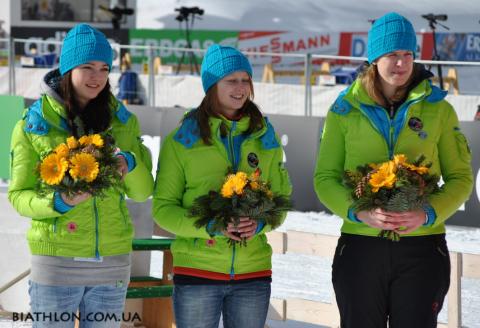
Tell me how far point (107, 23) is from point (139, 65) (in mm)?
4509

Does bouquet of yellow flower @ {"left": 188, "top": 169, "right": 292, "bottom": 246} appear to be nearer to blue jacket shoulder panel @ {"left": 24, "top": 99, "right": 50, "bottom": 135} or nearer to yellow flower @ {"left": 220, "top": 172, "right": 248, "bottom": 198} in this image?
yellow flower @ {"left": 220, "top": 172, "right": 248, "bottom": 198}

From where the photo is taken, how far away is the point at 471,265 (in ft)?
16.0

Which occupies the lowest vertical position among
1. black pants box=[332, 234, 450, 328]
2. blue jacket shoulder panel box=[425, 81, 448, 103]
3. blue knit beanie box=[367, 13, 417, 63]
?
black pants box=[332, 234, 450, 328]

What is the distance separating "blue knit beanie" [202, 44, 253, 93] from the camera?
3588mm

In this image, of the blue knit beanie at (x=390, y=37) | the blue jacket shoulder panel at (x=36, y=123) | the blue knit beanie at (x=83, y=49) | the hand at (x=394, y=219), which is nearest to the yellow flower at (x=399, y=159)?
the hand at (x=394, y=219)

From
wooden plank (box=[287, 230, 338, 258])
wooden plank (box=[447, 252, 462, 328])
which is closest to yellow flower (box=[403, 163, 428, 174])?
wooden plank (box=[447, 252, 462, 328])

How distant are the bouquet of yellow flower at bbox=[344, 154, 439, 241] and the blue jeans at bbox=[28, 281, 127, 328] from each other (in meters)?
1.05

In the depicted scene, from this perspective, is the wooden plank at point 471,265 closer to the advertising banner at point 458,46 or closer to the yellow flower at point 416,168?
the yellow flower at point 416,168

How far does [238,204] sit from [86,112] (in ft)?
2.49

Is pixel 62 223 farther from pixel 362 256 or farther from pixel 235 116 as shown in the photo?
pixel 362 256

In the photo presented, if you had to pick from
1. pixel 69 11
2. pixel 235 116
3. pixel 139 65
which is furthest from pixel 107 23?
pixel 235 116

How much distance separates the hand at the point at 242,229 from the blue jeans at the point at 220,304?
9.1 inches

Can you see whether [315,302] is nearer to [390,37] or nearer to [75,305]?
[75,305]

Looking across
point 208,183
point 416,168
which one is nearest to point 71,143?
point 208,183
